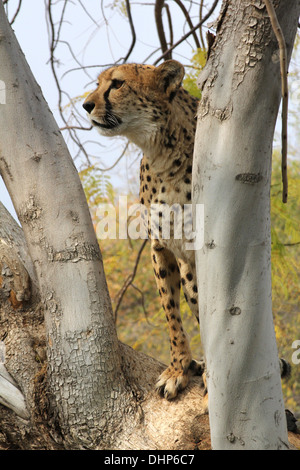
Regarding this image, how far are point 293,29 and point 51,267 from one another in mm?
1342

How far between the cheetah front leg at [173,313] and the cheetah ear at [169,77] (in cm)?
88

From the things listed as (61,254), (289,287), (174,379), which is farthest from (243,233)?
(289,287)

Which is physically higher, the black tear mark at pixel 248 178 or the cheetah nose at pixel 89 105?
the cheetah nose at pixel 89 105

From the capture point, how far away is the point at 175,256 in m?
3.15

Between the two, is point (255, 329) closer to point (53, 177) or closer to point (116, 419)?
point (116, 419)

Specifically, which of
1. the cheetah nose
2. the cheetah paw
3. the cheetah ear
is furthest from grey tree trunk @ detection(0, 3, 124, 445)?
the cheetah ear

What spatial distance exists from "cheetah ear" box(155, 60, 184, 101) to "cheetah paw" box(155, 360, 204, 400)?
4.93 feet

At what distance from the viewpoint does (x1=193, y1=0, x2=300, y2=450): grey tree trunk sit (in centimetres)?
180

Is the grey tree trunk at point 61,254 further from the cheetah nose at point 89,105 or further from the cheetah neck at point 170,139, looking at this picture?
the cheetah neck at point 170,139

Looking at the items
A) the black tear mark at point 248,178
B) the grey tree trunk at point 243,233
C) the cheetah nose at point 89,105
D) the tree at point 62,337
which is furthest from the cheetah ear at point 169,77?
the black tear mark at point 248,178

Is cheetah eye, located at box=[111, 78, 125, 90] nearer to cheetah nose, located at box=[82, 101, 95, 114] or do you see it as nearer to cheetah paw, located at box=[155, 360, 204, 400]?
cheetah nose, located at box=[82, 101, 95, 114]

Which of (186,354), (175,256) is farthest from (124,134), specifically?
(186,354)

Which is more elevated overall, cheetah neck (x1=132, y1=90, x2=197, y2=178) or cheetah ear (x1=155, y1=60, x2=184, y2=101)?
cheetah ear (x1=155, y1=60, x2=184, y2=101)

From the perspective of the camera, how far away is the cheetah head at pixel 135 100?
119 inches
